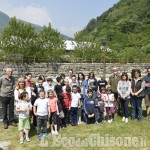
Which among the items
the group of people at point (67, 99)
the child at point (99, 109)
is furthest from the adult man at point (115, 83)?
the child at point (99, 109)

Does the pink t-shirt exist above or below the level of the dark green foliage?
below

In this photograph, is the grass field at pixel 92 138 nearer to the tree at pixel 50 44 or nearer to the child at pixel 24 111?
the child at pixel 24 111

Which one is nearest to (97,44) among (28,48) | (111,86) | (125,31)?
(28,48)

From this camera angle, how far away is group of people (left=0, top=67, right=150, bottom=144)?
7203 millimetres

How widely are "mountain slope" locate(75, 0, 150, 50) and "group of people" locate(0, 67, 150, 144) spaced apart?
4928cm

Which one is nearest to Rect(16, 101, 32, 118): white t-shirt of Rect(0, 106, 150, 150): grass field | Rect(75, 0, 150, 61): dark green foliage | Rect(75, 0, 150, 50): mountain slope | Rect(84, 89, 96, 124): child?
Rect(0, 106, 150, 150): grass field

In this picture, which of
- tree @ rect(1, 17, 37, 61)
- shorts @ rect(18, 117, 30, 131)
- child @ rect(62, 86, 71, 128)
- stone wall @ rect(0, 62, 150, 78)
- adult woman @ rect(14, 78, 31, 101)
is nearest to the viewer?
shorts @ rect(18, 117, 30, 131)

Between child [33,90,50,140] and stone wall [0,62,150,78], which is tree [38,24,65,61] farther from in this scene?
child [33,90,50,140]

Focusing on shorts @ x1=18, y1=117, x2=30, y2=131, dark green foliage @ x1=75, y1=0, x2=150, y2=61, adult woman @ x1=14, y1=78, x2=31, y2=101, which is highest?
dark green foliage @ x1=75, y1=0, x2=150, y2=61

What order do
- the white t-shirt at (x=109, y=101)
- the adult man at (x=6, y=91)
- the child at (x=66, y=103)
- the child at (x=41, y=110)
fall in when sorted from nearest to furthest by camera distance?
the child at (x=41, y=110), the adult man at (x=6, y=91), the child at (x=66, y=103), the white t-shirt at (x=109, y=101)

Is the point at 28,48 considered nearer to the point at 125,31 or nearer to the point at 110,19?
the point at 125,31

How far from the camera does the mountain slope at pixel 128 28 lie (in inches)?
2837

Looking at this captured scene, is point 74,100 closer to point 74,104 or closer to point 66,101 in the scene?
point 74,104

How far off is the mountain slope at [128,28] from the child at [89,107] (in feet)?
163
